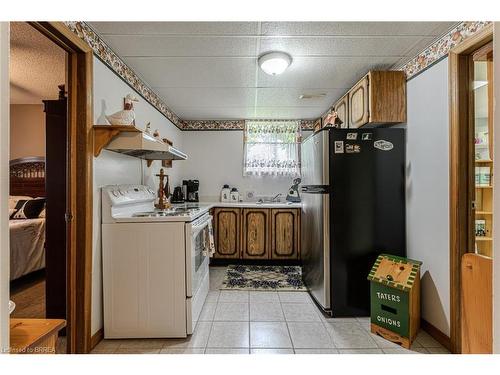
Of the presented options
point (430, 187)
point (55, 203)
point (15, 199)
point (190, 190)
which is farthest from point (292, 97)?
point (15, 199)

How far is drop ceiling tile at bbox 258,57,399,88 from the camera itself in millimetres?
2215

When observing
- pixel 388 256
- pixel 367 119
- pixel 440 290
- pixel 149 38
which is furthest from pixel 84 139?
pixel 440 290

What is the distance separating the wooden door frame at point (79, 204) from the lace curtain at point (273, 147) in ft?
8.90

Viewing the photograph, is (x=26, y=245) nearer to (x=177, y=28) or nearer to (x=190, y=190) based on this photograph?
(x=190, y=190)

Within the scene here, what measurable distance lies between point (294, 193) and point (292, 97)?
1.49 meters

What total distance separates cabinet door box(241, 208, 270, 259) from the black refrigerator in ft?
5.03

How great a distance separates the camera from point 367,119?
235 centimetres

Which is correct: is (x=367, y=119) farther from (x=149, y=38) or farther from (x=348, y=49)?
(x=149, y=38)

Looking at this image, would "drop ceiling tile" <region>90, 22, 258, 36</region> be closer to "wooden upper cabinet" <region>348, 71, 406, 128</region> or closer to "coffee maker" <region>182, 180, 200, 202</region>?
"wooden upper cabinet" <region>348, 71, 406, 128</region>

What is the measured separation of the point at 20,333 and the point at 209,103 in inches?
121

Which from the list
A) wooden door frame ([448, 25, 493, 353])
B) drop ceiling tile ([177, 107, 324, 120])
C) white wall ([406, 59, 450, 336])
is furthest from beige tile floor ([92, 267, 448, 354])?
drop ceiling tile ([177, 107, 324, 120])

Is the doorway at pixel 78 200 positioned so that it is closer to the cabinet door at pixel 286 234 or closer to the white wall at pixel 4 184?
the white wall at pixel 4 184

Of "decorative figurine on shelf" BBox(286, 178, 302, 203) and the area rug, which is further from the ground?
"decorative figurine on shelf" BBox(286, 178, 302, 203)

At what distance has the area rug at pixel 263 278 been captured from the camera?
2924 mm
